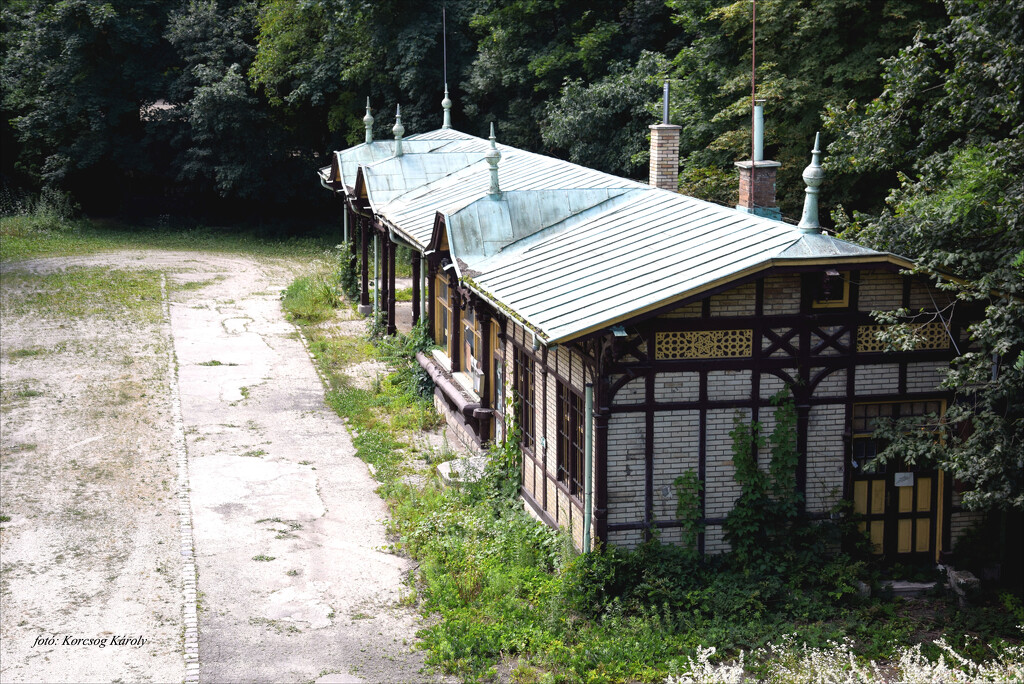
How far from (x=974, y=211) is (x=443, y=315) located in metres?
10.9

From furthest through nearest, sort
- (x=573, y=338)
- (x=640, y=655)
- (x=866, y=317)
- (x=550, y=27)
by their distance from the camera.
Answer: (x=550, y=27) < (x=866, y=317) < (x=573, y=338) < (x=640, y=655)

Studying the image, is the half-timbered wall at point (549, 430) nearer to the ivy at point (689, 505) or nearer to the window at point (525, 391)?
the window at point (525, 391)

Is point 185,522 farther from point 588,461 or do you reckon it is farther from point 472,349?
point 588,461

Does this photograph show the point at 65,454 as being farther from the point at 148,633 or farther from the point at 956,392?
the point at 956,392

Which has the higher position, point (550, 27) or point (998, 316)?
point (550, 27)

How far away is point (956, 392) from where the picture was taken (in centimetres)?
1259

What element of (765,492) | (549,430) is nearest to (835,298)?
(765,492)

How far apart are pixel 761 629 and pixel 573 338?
141 inches

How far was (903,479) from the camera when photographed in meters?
12.8

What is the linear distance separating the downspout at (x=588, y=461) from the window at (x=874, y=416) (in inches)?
123

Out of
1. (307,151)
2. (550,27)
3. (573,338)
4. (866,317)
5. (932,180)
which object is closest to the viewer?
(573,338)

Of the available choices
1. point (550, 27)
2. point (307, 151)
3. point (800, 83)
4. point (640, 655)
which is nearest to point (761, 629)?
point (640, 655)

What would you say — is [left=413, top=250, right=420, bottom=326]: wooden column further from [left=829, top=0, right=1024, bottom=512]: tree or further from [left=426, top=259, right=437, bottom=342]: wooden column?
[left=829, top=0, right=1024, bottom=512]: tree

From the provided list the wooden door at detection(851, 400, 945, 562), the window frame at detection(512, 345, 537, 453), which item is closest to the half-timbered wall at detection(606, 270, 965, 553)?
the wooden door at detection(851, 400, 945, 562)
